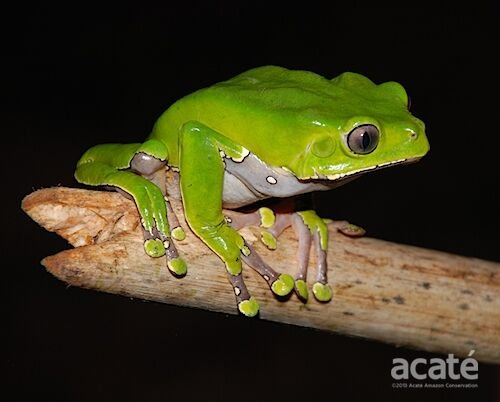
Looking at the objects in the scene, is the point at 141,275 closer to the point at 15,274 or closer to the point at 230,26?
the point at 15,274

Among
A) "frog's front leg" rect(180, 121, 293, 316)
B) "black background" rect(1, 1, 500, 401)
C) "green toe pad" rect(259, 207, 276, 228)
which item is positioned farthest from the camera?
"black background" rect(1, 1, 500, 401)

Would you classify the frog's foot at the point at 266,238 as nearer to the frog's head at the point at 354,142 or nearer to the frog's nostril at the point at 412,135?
the frog's head at the point at 354,142

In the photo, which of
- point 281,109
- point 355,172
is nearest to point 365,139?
point 355,172

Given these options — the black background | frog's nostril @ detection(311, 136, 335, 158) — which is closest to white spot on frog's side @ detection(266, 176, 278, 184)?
frog's nostril @ detection(311, 136, 335, 158)

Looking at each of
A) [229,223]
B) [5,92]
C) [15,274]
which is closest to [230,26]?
[5,92]

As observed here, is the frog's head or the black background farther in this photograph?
the black background

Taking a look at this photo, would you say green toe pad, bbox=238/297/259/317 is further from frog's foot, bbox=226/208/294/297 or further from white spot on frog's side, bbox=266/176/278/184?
white spot on frog's side, bbox=266/176/278/184
